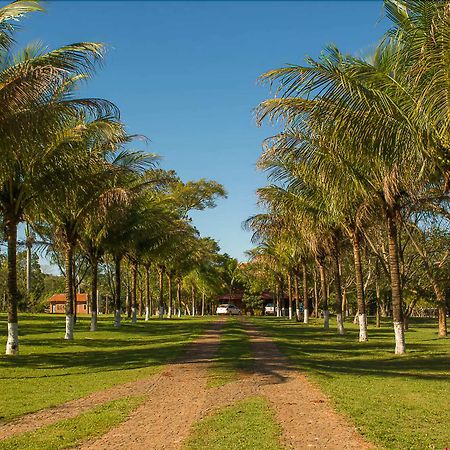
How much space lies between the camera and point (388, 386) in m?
11.5

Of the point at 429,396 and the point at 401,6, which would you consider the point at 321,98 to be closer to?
the point at 401,6

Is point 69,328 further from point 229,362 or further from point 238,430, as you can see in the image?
point 238,430

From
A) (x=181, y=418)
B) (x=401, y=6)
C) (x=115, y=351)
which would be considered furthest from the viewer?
(x=115, y=351)

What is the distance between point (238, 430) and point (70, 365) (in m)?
9.14

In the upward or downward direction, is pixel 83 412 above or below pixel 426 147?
below

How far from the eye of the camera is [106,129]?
18.1 meters

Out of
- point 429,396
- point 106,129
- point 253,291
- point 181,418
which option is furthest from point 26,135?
point 253,291

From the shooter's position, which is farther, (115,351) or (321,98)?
(115,351)

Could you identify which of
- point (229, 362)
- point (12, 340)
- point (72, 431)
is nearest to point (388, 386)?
point (229, 362)

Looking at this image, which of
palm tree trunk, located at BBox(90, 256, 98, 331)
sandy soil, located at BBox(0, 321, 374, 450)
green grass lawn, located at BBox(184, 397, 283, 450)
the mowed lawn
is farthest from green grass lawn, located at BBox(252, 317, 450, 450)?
palm tree trunk, located at BBox(90, 256, 98, 331)

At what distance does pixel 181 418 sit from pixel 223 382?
138 inches

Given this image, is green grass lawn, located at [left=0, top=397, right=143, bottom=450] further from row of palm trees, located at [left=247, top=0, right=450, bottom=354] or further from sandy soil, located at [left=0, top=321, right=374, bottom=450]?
row of palm trees, located at [left=247, top=0, right=450, bottom=354]

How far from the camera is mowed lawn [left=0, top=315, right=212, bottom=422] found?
34.9 ft

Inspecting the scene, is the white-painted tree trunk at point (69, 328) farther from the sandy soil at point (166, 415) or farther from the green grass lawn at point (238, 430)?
the green grass lawn at point (238, 430)
